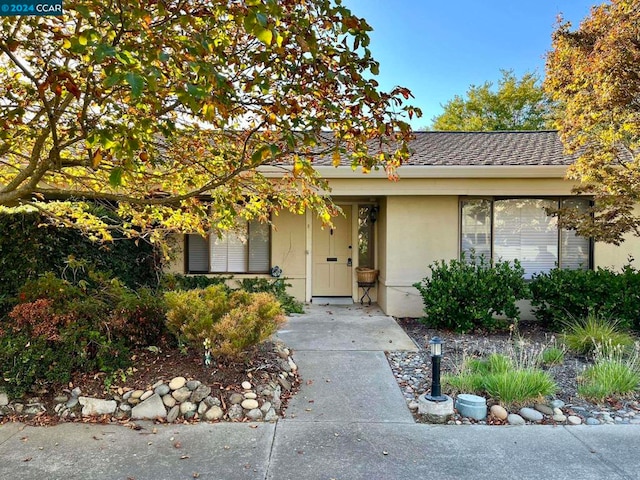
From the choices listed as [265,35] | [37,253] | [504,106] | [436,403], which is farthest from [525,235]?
[504,106]

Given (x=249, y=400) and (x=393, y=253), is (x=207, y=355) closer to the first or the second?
(x=249, y=400)

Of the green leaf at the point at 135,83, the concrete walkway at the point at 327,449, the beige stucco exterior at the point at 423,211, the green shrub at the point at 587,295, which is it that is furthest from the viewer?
the beige stucco exterior at the point at 423,211

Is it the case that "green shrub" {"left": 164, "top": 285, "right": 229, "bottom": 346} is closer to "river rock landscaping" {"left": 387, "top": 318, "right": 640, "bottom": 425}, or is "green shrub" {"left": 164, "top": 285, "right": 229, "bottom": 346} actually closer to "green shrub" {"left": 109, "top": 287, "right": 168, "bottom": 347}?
"green shrub" {"left": 109, "top": 287, "right": 168, "bottom": 347}

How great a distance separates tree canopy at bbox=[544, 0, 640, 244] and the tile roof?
136 cm

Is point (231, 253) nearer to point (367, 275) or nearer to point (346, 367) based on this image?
point (367, 275)

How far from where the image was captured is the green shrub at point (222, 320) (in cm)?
456

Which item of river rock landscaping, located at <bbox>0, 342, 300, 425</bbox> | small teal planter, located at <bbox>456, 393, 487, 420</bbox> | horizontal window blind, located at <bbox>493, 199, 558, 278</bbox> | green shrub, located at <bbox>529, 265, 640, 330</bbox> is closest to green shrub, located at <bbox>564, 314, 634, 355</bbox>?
green shrub, located at <bbox>529, 265, 640, 330</bbox>

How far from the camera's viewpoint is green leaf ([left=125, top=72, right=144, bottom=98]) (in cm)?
192

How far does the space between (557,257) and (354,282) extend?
426 cm

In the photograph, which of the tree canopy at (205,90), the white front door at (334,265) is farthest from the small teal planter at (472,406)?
the white front door at (334,265)

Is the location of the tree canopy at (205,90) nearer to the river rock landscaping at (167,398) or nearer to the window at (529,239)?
the river rock landscaping at (167,398)

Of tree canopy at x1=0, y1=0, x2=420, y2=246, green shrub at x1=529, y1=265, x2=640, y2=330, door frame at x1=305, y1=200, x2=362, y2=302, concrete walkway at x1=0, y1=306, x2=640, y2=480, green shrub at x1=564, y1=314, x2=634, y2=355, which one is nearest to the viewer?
tree canopy at x1=0, y1=0, x2=420, y2=246

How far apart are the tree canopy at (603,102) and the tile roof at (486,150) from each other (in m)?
1.36

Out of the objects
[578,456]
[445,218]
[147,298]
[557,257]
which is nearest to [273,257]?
[445,218]
